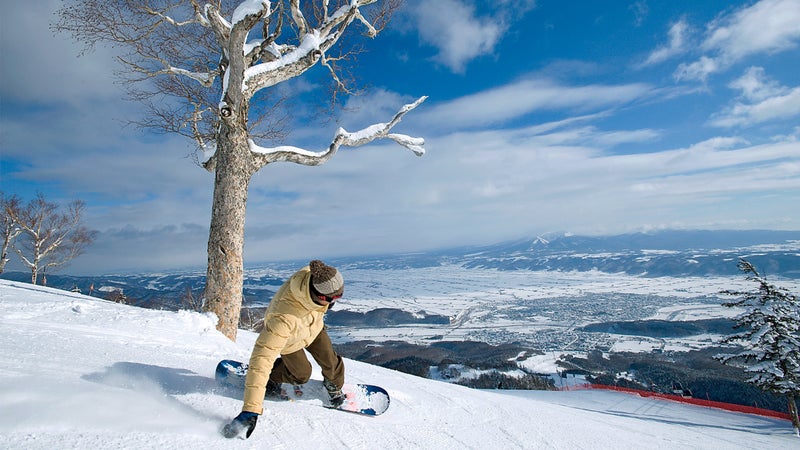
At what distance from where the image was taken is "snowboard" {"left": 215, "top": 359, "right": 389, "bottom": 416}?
2.99 m

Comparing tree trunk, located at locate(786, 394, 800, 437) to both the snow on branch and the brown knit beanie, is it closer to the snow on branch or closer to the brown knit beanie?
the snow on branch

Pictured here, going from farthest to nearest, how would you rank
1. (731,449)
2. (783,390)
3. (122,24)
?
(783,390) < (122,24) < (731,449)

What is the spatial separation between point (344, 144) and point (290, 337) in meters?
4.86

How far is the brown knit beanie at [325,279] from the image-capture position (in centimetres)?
240

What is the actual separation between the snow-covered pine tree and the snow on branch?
1498 cm

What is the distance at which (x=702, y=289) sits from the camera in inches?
5017

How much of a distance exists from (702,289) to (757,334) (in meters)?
147

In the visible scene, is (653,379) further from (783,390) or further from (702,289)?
(702,289)

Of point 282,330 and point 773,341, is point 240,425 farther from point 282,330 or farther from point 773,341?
point 773,341

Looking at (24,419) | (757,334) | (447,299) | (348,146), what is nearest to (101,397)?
(24,419)

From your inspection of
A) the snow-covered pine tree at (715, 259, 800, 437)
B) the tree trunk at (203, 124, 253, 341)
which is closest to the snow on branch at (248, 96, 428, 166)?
the tree trunk at (203, 124, 253, 341)

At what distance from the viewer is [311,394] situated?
10.0 ft

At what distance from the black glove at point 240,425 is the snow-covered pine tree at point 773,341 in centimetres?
1811

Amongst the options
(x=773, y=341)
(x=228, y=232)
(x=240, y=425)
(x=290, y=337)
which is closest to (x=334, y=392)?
(x=290, y=337)
